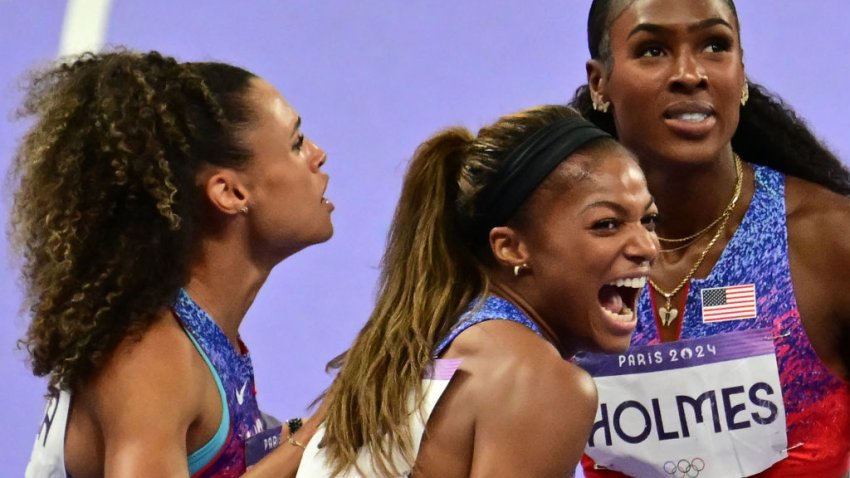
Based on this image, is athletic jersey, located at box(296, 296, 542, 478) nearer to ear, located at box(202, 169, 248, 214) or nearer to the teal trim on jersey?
the teal trim on jersey

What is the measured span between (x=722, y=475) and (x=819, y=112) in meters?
1.63

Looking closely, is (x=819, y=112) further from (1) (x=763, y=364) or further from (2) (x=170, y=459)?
(2) (x=170, y=459)

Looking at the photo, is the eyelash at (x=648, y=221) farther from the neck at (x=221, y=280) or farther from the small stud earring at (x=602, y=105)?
the neck at (x=221, y=280)

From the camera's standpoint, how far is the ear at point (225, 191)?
2.13 meters

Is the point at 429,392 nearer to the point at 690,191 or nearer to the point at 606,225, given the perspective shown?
the point at 606,225

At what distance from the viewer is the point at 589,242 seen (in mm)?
1935

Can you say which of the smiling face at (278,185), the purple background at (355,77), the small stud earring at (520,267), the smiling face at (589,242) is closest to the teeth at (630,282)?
the smiling face at (589,242)

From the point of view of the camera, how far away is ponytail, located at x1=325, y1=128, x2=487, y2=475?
6.05 ft

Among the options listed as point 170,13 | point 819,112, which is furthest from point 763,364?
point 170,13

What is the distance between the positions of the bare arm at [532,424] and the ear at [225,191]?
532 millimetres

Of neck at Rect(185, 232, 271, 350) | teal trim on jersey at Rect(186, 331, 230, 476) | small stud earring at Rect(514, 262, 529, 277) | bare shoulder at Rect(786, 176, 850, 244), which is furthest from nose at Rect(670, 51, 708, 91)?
teal trim on jersey at Rect(186, 331, 230, 476)

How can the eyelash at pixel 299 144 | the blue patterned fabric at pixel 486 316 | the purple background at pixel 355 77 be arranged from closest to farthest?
the blue patterned fabric at pixel 486 316 < the eyelash at pixel 299 144 < the purple background at pixel 355 77

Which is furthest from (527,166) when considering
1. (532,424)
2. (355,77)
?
(355,77)

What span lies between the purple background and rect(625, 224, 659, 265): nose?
1.50m
